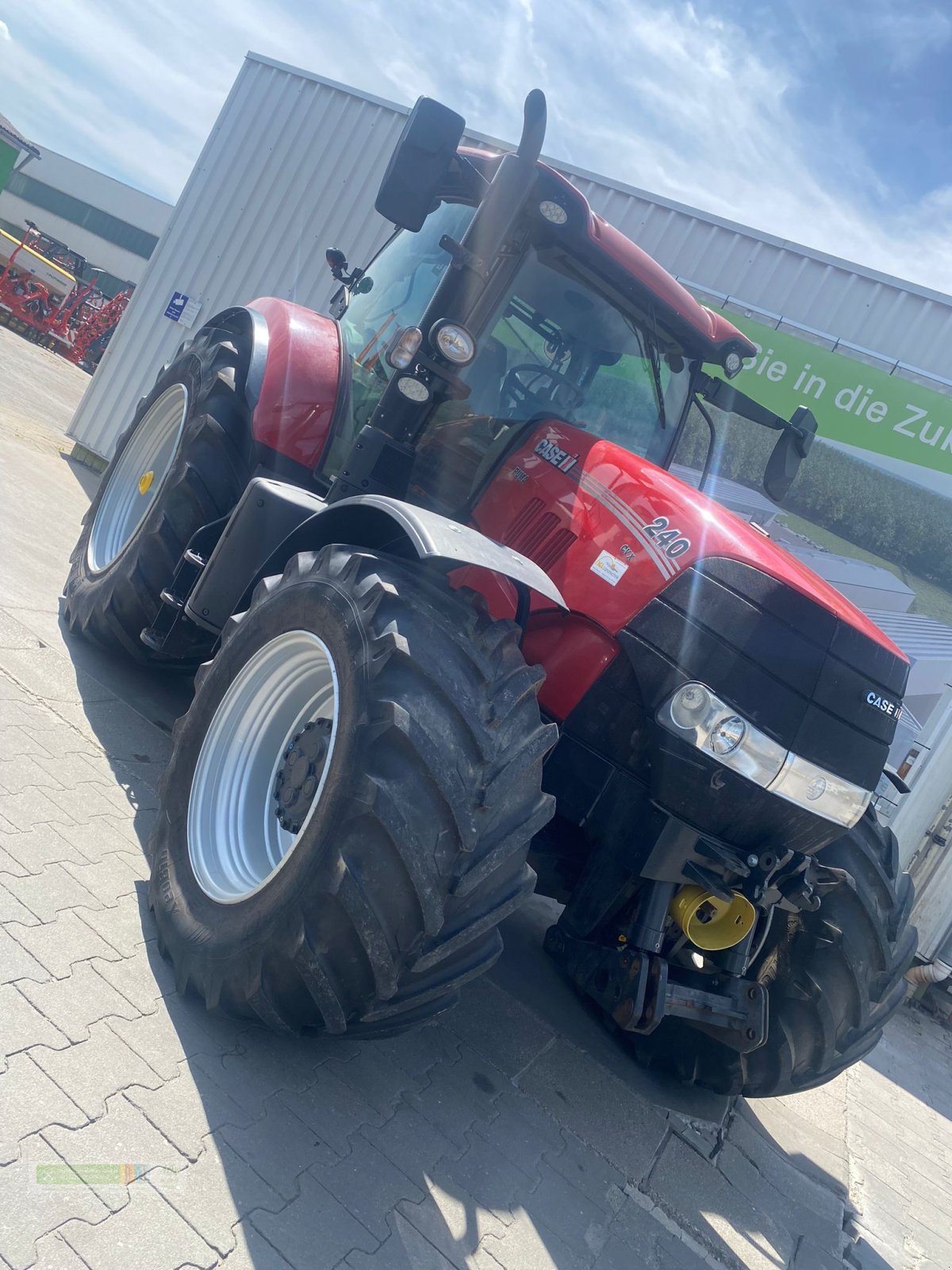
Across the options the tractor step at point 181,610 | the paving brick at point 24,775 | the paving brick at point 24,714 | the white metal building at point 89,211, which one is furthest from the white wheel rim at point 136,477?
the white metal building at point 89,211

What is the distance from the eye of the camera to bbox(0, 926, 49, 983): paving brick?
245 centimetres

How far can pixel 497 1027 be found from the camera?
353 cm

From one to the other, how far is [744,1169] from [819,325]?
18.1 ft

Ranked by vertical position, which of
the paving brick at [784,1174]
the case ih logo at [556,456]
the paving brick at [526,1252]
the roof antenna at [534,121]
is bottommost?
the paving brick at [784,1174]

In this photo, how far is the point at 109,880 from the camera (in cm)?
306

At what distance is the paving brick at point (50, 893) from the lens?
2.73 meters

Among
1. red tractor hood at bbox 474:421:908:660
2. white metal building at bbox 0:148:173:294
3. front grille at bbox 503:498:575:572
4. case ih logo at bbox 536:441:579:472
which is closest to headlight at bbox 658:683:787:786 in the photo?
red tractor hood at bbox 474:421:908:660

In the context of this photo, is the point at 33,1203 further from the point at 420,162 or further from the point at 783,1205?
the point at 420,162

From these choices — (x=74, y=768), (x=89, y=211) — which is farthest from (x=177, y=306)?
(x=89, y=211)

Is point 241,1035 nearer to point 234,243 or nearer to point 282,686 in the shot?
point 282,686

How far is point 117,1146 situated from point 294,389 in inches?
112

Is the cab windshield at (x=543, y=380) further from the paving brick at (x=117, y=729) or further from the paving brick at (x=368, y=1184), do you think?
the paving brick at (x=368, y=1184)

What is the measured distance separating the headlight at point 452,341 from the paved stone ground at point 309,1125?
185cm

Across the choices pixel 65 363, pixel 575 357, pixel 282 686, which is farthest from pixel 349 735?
pixel 65 363
